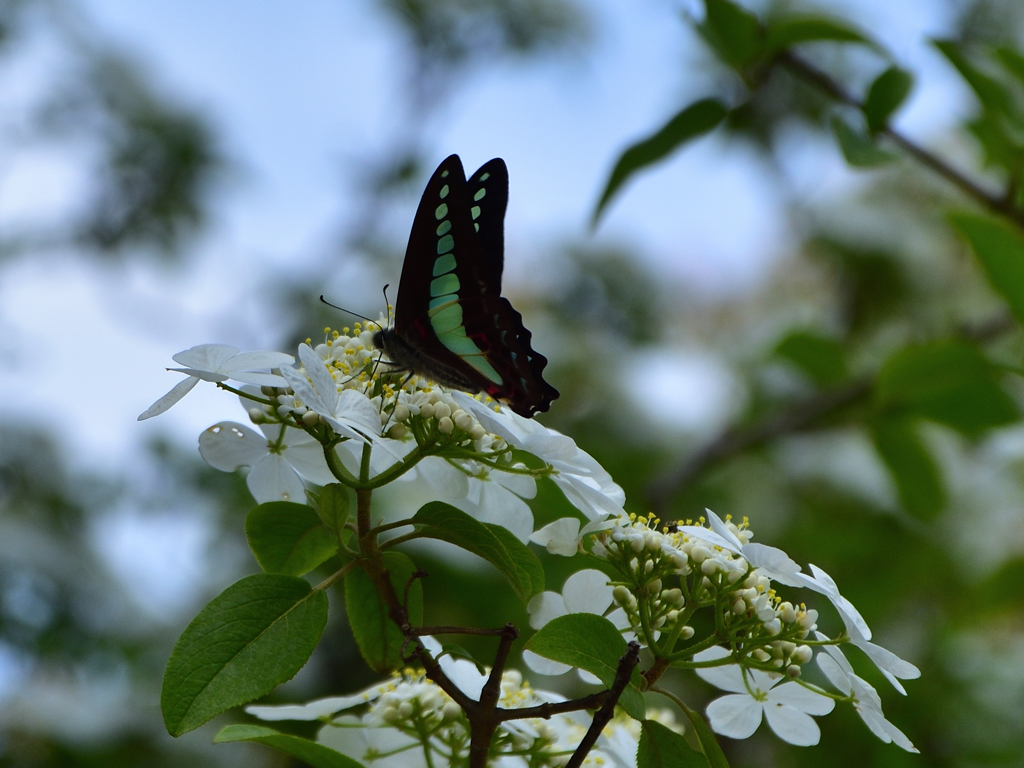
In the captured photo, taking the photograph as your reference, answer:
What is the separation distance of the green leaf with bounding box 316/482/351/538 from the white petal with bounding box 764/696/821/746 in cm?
37

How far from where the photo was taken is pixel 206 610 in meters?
0.61

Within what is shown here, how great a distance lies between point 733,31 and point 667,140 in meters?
0.16

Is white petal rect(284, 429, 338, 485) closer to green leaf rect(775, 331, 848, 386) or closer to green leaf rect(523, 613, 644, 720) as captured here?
green leaf rect(523, 613, 644, 720)

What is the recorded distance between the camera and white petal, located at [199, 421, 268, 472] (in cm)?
75

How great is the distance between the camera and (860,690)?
2.06 feet

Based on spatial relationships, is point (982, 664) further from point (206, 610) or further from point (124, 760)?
point (206, 610)

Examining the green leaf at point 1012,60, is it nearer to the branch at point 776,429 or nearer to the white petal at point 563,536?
the branch at point 776,429

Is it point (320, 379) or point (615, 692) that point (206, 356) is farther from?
point (615, 692)

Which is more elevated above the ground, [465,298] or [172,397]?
[465,298]

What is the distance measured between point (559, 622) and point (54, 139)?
3.97 meters

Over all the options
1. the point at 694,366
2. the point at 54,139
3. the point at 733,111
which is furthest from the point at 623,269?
the point at 733,111

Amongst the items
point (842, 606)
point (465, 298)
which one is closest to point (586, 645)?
point (842, 606)

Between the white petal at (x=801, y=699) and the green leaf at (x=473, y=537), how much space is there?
0.70 feet

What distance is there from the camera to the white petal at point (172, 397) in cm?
64
